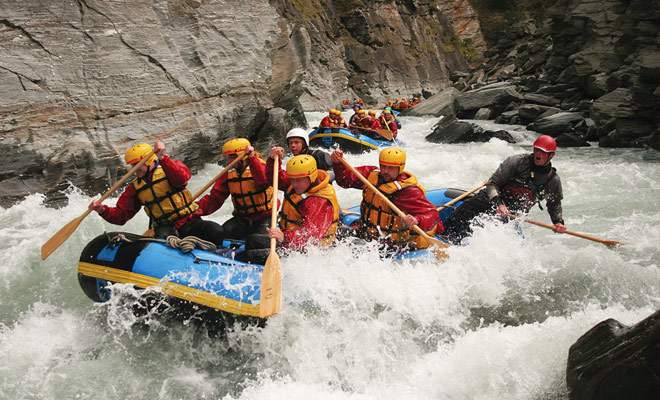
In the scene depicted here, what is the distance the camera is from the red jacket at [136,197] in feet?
14.7

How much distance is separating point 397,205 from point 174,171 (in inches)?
85.9

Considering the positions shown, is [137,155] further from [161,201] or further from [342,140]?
[342,140]

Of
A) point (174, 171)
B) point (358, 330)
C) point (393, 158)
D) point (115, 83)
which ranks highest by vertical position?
point (393, 158)

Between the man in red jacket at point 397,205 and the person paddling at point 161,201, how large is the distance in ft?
5.30

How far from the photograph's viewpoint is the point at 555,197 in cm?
509

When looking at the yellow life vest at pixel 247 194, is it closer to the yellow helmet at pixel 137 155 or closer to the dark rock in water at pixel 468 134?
the yellow helmet at pixel 137 155

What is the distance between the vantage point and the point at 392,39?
3562cm

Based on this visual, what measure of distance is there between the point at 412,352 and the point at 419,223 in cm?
122

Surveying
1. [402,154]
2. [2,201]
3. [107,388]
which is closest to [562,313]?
[402,154]

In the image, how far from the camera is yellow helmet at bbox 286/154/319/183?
397 cm

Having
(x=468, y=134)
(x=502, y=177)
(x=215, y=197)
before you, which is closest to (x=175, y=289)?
(x=215, y=197)

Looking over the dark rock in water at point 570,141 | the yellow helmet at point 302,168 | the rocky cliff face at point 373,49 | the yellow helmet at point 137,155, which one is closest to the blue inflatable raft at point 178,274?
the yellow helmet at point 137,155

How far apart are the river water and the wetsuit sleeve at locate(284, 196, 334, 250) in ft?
0.57

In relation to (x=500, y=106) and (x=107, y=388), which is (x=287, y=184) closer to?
(x=107, y=388)
